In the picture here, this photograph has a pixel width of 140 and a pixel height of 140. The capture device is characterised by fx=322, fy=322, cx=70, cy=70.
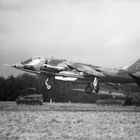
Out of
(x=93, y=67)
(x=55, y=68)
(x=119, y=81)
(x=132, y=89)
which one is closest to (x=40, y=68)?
(x=55, y=68)

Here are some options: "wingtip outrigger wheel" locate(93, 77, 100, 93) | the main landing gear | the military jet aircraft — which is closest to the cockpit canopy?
the military jet aircraft

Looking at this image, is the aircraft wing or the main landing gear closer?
the main landing gear

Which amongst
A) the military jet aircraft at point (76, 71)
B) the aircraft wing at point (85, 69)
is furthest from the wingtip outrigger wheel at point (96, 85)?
the aircraft wing at point (85, 69)

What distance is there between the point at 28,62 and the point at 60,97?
29107 mm

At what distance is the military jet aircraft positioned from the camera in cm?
4238

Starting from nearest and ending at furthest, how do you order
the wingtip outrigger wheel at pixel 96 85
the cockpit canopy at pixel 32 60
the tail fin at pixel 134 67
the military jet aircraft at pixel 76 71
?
the tail fin at pixel 134 67 < the wingtip outrigger wheel at pixel 96 85 < the military jet aircraft at pixel 76 71 < the cockpit canopy at pixel 32 60

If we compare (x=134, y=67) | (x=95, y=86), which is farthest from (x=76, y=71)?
(x=134, y=67)

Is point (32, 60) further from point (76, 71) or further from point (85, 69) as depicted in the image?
point (85, 69)

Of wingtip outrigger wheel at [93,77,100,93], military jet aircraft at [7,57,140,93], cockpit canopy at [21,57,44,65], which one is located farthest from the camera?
cockpit canopy at [21,57,44,65]

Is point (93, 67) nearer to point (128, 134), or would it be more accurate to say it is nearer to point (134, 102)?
point (134, 102)

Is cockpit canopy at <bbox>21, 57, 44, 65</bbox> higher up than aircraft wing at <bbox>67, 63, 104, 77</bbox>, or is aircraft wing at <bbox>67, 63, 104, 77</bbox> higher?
cockpit canopy at <bbox>21, 57, 44, 65</bbox>

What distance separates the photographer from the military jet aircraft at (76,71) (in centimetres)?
4238

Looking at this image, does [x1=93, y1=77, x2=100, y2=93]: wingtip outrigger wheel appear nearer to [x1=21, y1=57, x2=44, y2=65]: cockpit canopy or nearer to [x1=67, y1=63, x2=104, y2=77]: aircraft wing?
[x1=67, y1=63, x2=104, y2=77]: aircraft wing

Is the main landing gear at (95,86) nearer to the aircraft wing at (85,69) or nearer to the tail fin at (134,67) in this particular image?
the aircraft wing at (85,69)
